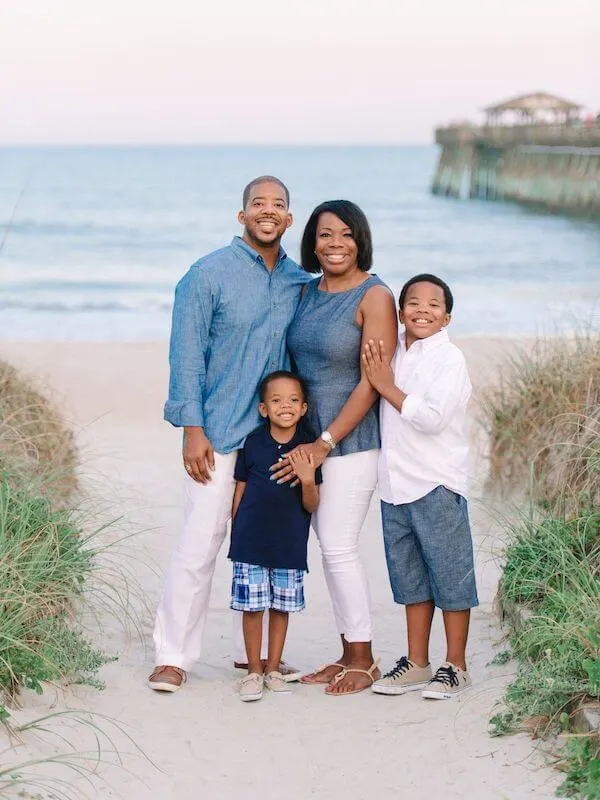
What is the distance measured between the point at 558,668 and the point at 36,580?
6.24ft

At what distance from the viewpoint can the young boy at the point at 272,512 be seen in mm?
4363

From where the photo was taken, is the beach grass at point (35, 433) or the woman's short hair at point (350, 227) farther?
the beach grass at point (35, 433)

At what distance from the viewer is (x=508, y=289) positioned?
25203 millimetres

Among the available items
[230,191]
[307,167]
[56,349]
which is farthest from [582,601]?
[307,167]

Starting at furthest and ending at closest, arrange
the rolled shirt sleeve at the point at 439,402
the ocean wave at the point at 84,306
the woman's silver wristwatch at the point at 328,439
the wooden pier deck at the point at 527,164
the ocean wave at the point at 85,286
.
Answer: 1. the wooden pier deck at the point at 527,164
2. the ocean wave at the point at 85,286
3. the ocean wave at the point at 84,306
4. the woman's silver wristwatch at the point at 328,439
5. the rolled shirt sleeve at the point at 439,402

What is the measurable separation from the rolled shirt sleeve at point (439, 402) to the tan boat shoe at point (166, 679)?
138cm

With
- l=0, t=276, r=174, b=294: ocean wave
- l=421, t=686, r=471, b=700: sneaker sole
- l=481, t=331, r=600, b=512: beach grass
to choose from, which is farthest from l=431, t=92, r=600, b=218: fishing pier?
l=421, t=686, r=471, b=700: sneaker sole

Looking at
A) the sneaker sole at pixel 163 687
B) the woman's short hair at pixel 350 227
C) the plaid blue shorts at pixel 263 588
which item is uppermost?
the woman's short hair at pixel 350 227

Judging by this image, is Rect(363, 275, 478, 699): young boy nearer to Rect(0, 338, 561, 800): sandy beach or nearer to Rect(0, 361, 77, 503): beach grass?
Rect(0, 338, 561, 800): sandy beach

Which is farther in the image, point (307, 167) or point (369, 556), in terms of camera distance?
point (307, 167)

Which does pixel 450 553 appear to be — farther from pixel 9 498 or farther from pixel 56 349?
pixel 56 349

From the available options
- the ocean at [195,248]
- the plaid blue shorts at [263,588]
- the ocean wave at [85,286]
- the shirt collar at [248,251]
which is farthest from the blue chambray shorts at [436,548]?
the ocean wave at [85,286]

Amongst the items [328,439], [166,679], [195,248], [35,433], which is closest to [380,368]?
[328,439]

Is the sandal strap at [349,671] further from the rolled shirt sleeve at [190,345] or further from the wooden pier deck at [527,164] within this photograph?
the wooden pier deck at [527,164]
